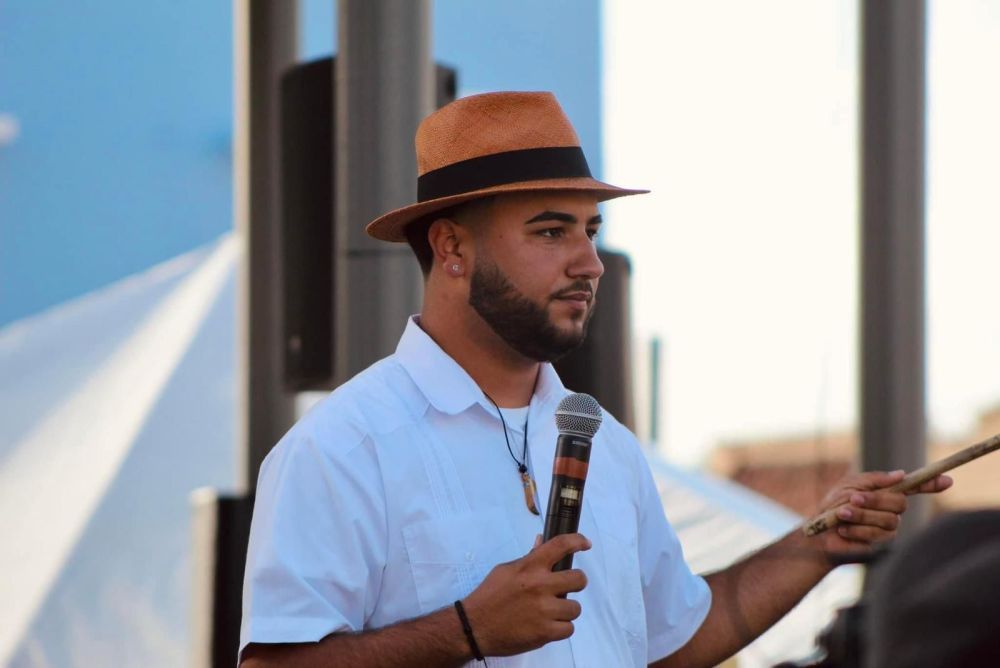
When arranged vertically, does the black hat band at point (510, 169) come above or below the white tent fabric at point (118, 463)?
above

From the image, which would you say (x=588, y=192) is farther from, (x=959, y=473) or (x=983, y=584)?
(x=959, y=473)

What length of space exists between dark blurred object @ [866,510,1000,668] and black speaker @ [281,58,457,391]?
262 cm

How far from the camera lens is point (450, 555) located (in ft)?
7.22

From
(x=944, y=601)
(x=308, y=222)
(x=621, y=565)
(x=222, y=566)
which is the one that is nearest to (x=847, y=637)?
(x=944, y=601)

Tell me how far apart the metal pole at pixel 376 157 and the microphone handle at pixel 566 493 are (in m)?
1.35

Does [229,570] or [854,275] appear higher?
[854,275]

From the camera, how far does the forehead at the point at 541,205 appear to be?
7.90 feet

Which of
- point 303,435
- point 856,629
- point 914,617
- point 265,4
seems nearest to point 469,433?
point 303,435

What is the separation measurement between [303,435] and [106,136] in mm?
5081

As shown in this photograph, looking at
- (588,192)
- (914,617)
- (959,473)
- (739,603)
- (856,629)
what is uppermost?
(588,192)

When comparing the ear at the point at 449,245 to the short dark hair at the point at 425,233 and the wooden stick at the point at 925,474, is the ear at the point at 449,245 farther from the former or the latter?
the wooden stick at the point at 925,474

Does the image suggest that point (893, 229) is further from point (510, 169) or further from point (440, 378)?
point (440, 378)

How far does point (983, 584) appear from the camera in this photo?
98 cm

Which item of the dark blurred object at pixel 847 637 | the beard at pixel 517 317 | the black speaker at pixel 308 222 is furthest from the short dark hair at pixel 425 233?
the dark blurred object at pixel 847 637
